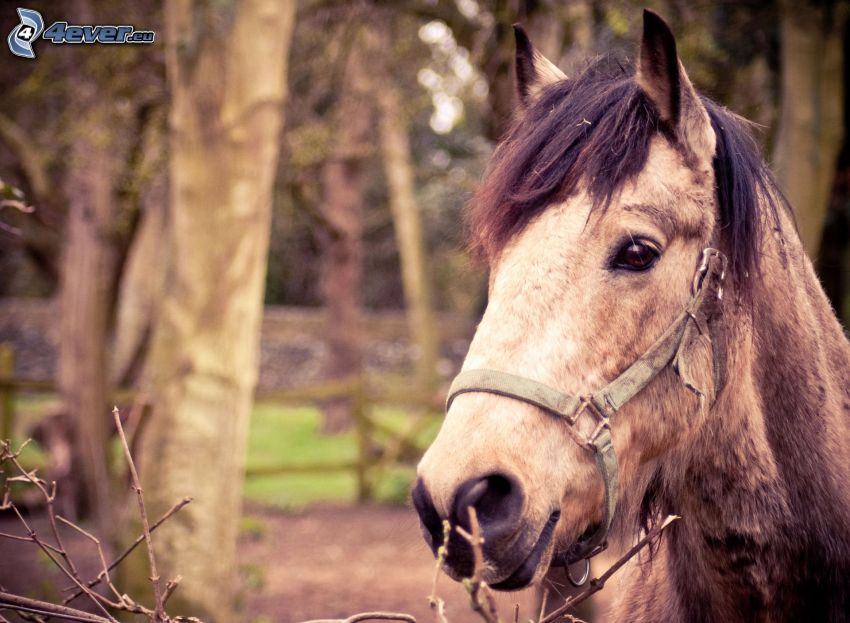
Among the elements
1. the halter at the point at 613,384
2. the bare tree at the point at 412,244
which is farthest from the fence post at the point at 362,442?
the halter at the point at 613,384

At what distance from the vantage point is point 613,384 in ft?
7.27

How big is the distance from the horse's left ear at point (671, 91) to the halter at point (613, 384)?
1.08 ft

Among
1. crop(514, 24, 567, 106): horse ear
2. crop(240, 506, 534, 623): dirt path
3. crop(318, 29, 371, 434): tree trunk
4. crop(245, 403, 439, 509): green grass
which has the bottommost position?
crop(245, 403, 439, 509): green grass

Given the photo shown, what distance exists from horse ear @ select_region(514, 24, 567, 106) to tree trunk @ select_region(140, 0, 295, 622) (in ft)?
7.61

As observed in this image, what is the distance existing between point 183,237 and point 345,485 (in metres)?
10.8

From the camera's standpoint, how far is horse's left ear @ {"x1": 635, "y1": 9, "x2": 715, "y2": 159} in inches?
89.7

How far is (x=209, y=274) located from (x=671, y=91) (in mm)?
3133

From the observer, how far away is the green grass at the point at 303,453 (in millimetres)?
13273

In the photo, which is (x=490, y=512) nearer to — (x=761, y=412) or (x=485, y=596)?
(x=485, y=596)

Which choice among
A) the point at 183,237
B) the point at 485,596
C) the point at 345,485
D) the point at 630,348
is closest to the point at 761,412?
the point at 630,348

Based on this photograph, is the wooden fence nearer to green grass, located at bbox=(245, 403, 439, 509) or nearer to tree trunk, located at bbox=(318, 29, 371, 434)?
green grass, located at bbox=(245, 403, 439, 509)

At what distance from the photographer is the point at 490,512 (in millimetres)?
1995

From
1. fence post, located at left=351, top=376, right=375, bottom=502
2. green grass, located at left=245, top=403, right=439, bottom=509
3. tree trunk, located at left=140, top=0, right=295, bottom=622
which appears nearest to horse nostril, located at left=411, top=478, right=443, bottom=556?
tree trunk, located at left=140, top=0, right=295, bottom=622

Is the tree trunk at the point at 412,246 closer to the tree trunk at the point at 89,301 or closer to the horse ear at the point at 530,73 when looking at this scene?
the tree trunk at the point at 89,301
